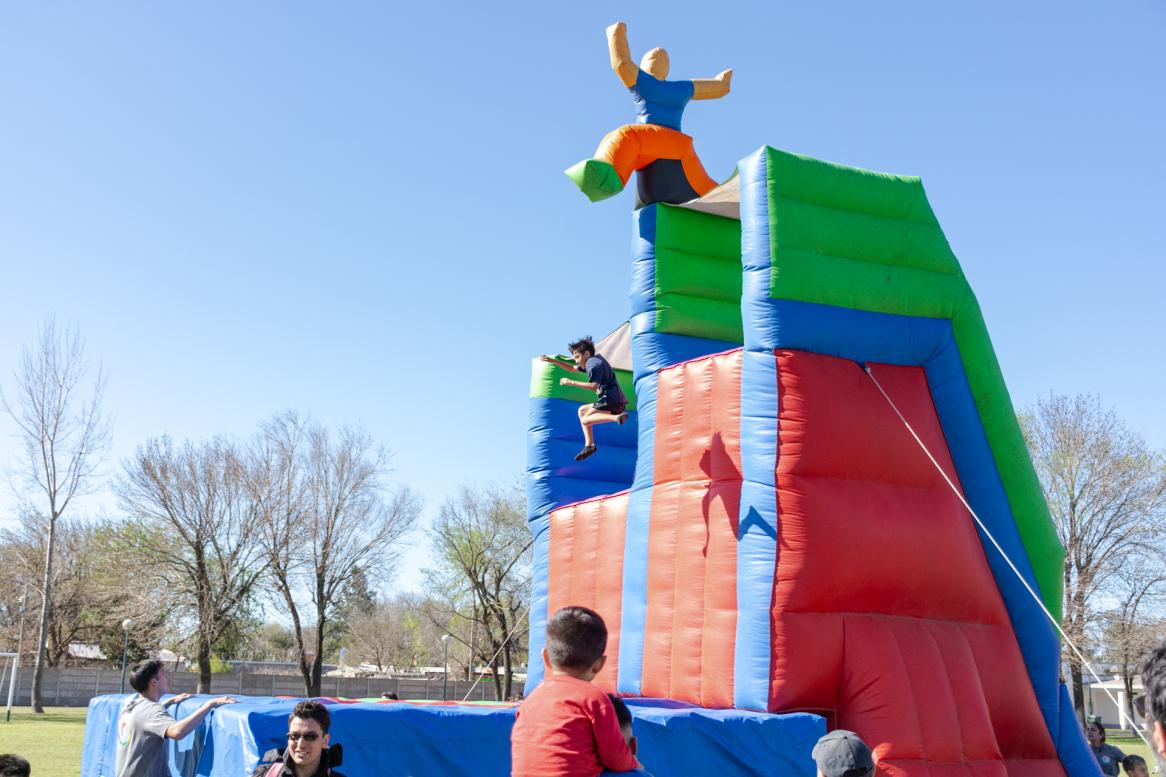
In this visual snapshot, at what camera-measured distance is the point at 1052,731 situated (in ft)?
23.5

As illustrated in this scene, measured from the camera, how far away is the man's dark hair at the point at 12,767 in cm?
262

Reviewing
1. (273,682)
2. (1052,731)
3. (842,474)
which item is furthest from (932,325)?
(273,682)

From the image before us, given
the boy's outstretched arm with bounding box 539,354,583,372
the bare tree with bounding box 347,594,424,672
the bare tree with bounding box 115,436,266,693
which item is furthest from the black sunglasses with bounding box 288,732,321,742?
the bare tree with bounding box 347,594,424,672

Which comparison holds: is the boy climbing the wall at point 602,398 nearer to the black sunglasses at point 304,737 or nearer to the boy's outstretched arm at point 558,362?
the boy's outstretched arm at point 558,362

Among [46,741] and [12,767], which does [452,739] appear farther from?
[46,741]

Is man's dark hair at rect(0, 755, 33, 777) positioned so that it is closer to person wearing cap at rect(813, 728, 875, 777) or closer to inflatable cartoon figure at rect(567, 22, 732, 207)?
person wearing cap at rect(813, 728, 875, 777)

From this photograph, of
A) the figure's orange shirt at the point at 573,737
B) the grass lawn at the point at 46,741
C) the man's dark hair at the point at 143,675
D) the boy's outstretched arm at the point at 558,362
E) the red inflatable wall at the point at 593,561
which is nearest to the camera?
the figure's orange shirt at the point at 573,737

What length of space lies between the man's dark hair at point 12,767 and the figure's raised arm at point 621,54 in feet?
25.4

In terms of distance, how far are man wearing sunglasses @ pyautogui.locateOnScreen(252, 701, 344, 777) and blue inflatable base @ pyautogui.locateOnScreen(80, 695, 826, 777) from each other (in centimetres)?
110

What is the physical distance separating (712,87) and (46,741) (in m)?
13.1

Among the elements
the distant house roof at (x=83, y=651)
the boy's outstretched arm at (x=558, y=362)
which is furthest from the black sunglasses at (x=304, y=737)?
the distant house roof at (x=83, y=651)

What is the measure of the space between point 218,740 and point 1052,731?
5.65 metres

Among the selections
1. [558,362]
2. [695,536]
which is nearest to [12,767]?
[695,536]

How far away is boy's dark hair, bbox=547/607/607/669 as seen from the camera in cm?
249
